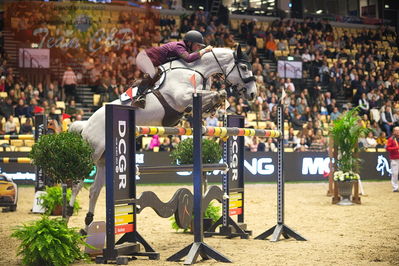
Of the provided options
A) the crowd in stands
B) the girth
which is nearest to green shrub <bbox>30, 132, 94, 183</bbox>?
the girth

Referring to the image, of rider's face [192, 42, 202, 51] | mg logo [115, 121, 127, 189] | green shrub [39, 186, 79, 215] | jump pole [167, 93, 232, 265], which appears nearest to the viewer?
mg logo [115, 121, 127, 189]

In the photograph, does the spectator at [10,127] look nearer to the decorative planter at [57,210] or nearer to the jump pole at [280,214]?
the decorative planter at [57,210]

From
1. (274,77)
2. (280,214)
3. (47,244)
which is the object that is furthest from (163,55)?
(274,77)

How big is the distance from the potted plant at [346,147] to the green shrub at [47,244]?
827cm

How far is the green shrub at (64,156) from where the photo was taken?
711 centimetres

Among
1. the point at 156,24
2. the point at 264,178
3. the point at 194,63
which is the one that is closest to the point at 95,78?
the point at 156,24

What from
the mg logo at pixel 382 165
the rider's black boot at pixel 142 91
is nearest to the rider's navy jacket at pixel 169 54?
the rider's black boot at pixel 142 91

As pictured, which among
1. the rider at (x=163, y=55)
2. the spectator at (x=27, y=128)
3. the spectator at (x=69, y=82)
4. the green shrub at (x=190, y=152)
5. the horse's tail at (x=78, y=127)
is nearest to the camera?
the rider at (x=163, y=55)

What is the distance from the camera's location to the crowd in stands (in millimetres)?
19156

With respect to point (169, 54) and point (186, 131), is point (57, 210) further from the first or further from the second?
point (186, 131)

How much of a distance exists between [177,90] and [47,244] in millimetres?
2815

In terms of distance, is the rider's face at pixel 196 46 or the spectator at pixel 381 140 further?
the spectator at pixel 381 140

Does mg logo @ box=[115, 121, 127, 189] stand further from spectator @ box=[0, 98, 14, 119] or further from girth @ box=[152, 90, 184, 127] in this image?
spectator @ box=[0, 98, 14, 119]

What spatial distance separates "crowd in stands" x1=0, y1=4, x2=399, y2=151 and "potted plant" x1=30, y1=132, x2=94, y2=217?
8.48 meters
